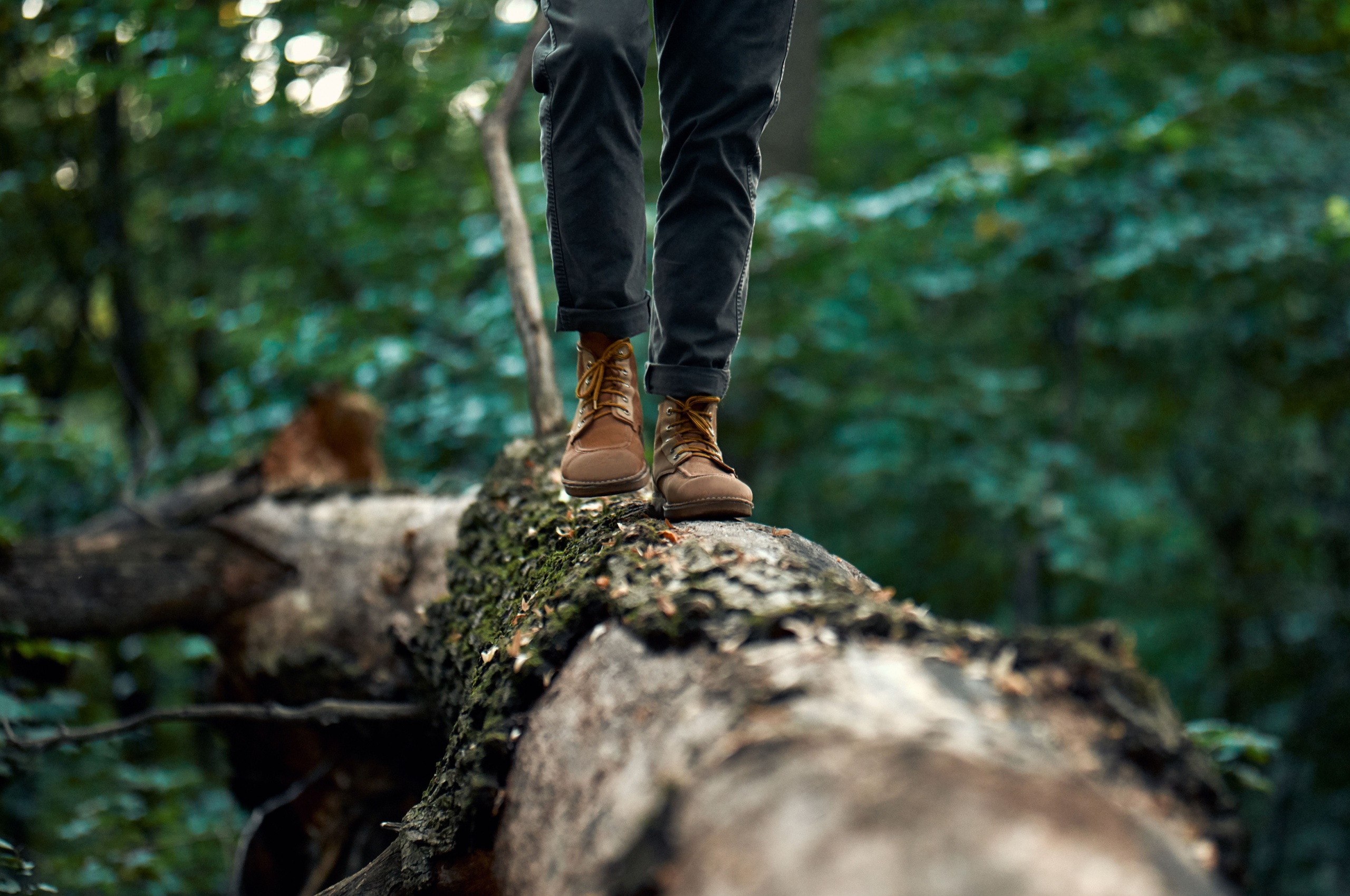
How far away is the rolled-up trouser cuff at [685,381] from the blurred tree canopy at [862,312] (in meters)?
1.38

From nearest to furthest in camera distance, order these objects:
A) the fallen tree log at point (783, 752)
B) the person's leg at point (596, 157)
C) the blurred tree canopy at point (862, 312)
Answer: the fallen tree log at point (783, 752) < the person's leg at point (596, 157) < the blurred tree canopy at point (862, 312)

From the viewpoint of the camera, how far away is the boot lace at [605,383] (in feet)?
5.49

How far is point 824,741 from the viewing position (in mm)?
734

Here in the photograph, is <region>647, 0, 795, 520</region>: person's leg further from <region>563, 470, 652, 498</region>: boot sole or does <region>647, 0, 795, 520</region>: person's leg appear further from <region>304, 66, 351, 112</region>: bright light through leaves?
<region>304, 66, 351, 112</region>: bright light through leaves

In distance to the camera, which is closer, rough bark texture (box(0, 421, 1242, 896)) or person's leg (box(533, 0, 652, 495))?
rough bark texture (box(0, 421, 1242, 896))

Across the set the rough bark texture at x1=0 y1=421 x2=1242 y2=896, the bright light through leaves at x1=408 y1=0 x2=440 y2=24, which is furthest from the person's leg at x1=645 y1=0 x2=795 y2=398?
the bright light through leaves at x1=408 y1=0 x2=440 y2=24

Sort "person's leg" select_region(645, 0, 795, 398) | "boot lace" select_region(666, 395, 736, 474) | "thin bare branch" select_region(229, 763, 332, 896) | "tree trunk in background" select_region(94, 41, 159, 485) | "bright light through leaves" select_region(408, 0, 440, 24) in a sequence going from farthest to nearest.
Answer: "tree trunk in background" select_region(94, 41, 159, 485)
"bright light through leaves" select_region(408, 0, 440, 24)
"thin bare branch" select_region(229, 763, 332, 896)
"boot lace" select_region(666, 395, 736, 474)
"person's leg" select_region(645, 0, 795, 398)

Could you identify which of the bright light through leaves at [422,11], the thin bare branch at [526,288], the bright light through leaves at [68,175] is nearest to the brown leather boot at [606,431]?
the thin bare branch at [526,288]

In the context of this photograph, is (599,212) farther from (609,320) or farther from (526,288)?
(526,288)

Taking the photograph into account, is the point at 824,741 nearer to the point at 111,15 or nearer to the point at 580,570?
the point at 580,570

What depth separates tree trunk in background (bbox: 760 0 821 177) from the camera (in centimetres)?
468

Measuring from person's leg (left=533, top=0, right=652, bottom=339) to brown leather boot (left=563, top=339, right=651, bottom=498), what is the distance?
0.24 ft

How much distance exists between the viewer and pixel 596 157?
4.87ft

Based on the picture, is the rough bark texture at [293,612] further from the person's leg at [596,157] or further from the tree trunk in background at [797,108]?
the tree trunk in background at [797,108]
